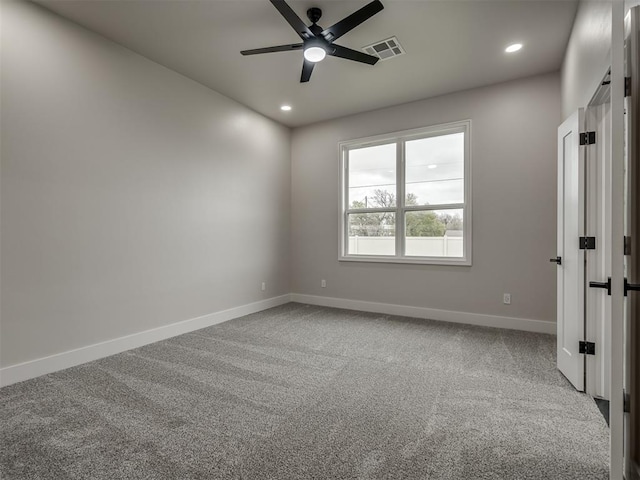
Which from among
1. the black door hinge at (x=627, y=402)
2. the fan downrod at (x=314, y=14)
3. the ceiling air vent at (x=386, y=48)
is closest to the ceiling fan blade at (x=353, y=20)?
the fan downrod at (x=314, y=14)

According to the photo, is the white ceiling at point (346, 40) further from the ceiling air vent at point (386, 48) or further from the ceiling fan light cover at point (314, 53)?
the ceiling fan light cover at point (314, 53)

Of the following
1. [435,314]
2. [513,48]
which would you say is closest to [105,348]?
[435,314]

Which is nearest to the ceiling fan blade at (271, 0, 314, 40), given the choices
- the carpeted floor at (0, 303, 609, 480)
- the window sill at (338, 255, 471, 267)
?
the carpeted floor at (0, 303, 609, 480)

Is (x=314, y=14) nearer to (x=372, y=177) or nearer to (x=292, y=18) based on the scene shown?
(x=292, y=18)

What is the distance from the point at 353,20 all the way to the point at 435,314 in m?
3.54

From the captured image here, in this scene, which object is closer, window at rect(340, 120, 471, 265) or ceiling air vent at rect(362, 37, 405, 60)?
ceiling air vent at rect(362, 37, 405, 60)

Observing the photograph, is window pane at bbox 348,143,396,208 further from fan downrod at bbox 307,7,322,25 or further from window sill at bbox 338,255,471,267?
fan downrod at bbox 307,7,322,25

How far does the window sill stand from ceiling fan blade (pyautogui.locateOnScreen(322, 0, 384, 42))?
9.71 feet

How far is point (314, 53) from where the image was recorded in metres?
2.76

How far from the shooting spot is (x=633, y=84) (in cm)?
146

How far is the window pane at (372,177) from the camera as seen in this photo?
15.8ft

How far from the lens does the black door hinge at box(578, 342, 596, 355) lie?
2309 mm

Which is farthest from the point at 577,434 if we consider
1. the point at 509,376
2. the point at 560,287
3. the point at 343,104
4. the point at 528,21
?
the point at 343,104

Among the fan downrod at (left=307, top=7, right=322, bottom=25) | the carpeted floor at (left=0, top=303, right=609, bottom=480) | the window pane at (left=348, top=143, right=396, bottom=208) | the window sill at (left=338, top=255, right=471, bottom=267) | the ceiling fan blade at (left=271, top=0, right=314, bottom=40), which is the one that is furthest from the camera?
the window pane at (left=348, top=143, right=396, bottom=208)
